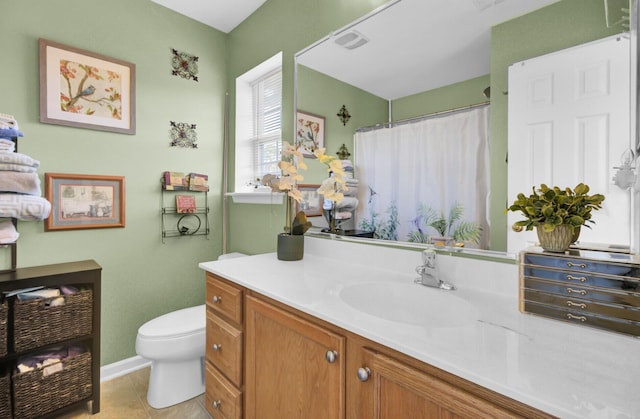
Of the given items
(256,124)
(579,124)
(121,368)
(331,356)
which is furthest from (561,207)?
(121,368)

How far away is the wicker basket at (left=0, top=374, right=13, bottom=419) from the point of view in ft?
4.73

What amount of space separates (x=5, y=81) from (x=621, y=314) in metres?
2.80

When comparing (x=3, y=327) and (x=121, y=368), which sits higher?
(x=3, y=327)

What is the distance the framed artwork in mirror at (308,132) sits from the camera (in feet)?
5.71

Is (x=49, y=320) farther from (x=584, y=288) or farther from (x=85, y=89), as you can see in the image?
(x=584, y=288)

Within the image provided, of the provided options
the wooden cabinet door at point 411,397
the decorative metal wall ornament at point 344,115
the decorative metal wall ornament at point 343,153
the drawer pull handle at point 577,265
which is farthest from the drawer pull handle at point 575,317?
the decorative metal wall ornament at point 344,115

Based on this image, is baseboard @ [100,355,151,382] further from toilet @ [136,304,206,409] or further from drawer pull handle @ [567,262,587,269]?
drawer pull handle @ [567,262,587,269]

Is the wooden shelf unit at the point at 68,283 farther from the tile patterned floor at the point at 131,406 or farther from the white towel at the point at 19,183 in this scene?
the white towel at the point at 19,183

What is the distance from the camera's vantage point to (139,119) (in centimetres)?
211

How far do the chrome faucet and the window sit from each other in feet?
4.78

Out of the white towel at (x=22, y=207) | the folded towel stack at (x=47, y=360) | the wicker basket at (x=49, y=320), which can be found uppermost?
the white towel at (x=22, y=207)

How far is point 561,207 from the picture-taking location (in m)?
0.84

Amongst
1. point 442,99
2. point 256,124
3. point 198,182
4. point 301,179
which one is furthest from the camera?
point 256,124

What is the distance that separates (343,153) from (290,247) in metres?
0.58
